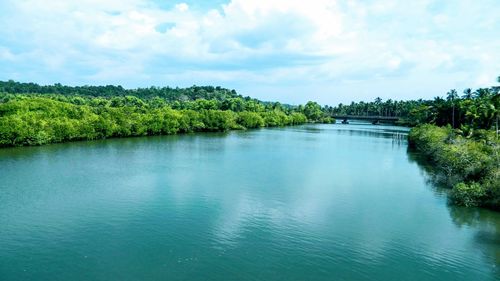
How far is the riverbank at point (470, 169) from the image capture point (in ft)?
92.4

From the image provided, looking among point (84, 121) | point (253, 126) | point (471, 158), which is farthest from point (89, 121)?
point (253, 126)

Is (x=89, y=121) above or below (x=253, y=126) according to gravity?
above

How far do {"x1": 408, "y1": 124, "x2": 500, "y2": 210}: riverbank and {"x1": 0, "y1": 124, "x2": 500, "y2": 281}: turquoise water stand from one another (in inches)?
48.2

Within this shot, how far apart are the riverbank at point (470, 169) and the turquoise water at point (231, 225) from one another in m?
1.22

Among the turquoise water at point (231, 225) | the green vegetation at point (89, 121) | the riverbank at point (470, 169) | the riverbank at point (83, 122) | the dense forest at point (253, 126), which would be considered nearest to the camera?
the turquoise water at point (231, 225)

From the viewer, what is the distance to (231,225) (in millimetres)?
23609

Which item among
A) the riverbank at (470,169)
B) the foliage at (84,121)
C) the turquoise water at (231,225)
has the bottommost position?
the turquoise water at (231,225)

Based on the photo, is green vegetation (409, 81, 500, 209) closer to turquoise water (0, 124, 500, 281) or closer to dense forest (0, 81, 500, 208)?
dense forest (0, 81, 500, 208)

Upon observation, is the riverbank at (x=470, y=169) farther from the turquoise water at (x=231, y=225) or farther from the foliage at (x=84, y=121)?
the foliage at (x=84, y=121)

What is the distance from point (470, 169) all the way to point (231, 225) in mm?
20667

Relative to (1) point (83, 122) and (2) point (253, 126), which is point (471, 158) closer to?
(1) point (83, 122)

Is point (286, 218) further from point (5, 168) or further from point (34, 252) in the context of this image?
point (5, 168)

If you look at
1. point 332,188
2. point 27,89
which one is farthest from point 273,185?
point 27,89

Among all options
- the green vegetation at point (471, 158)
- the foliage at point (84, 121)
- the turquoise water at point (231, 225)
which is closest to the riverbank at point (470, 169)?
the green vegetation at point (471, 158)
